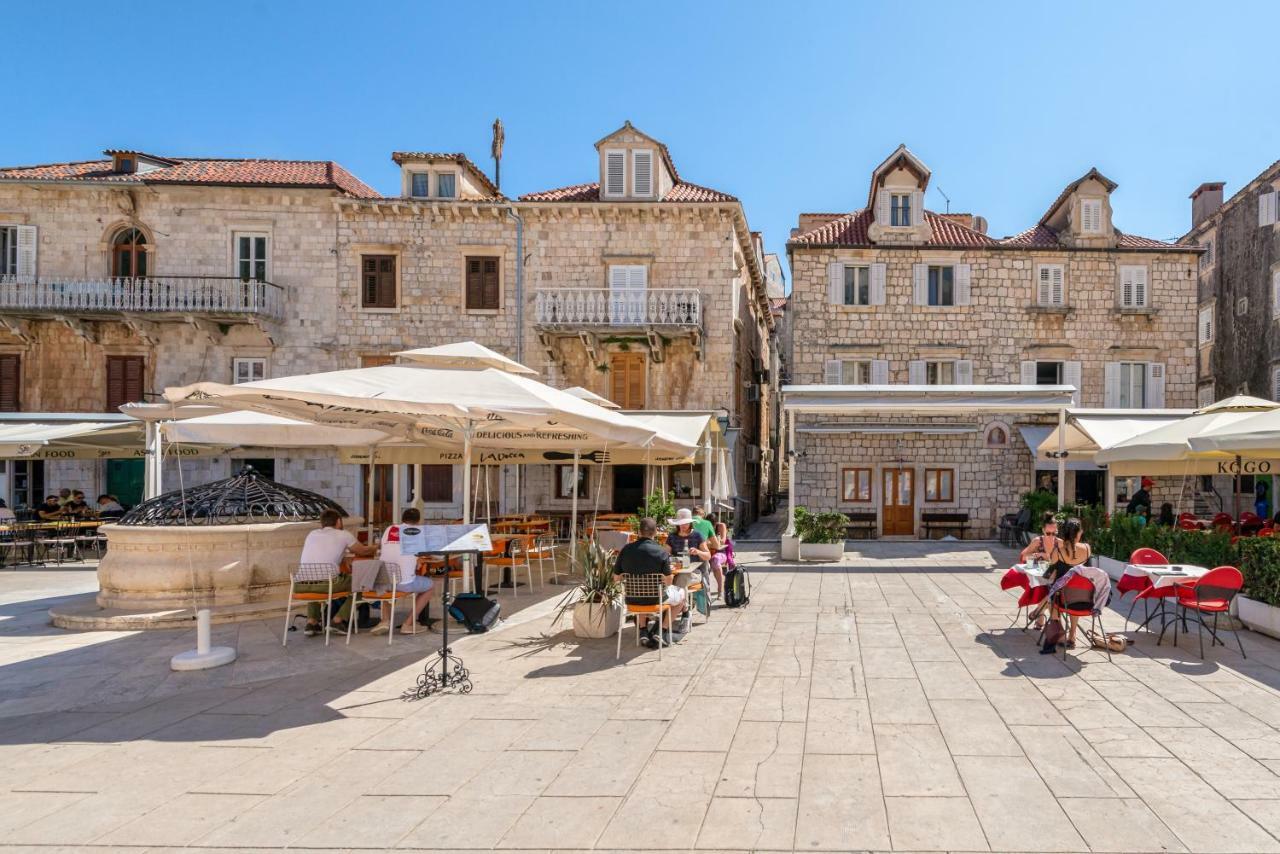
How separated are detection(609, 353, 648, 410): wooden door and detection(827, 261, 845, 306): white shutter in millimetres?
5778

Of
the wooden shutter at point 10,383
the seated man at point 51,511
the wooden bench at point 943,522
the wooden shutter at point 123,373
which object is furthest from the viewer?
the wooden bench at point 943,522

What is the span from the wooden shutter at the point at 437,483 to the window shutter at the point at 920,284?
14409 millimetres

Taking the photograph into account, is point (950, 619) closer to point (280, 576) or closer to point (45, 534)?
Answer: point (280, 576)

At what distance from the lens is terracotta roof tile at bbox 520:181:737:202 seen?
21906 millimetres

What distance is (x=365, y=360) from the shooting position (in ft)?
72.0

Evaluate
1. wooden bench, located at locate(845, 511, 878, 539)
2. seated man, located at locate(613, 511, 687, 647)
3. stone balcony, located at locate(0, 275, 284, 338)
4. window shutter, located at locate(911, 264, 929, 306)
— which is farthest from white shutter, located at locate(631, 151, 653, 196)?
seated man, located at locate(613, 511, 687, 647)

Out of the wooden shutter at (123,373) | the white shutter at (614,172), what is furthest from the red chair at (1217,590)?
the wooden shutter at (123,373)

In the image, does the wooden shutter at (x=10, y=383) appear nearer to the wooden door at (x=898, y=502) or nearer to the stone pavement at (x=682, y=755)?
the stone pavement at (x=682, y=755)

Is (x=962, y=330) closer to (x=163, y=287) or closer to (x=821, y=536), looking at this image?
(x=821, y=536)

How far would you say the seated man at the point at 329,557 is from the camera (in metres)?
8.26

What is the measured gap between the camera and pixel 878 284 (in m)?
22.3

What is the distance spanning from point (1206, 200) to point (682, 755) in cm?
3392

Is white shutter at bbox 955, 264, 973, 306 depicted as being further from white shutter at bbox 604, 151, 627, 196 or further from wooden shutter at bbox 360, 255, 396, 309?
wooden shutter at bbox 360, 255, 396, 309

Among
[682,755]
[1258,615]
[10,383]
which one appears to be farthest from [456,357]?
[10,383]
